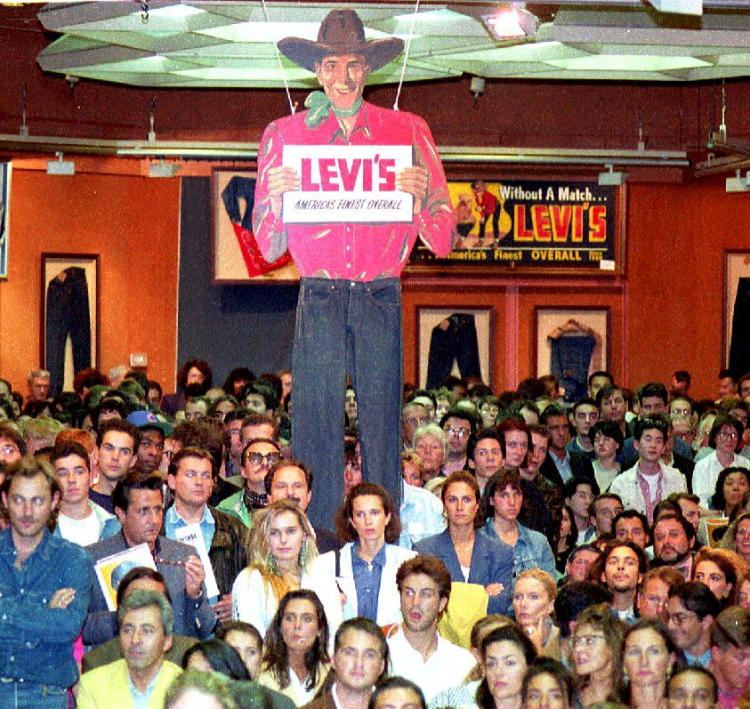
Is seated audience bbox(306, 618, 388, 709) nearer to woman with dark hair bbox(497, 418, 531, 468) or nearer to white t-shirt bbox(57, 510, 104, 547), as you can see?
white t-shirt bbox(57, 510, 104, 547)

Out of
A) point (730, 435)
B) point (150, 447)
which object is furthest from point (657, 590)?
point (730, 435)

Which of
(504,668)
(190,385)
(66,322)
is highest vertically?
(66,322)

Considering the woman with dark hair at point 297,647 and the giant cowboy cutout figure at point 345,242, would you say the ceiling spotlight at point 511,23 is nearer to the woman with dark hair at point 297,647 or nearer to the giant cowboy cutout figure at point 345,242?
the giant cowboy cutout figure at point 345,242

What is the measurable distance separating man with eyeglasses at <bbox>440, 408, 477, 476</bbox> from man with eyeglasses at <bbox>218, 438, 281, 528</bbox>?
2.18 metres

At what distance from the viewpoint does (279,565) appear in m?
6.70

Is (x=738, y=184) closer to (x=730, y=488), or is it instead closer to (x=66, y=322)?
(x=730, y=488)

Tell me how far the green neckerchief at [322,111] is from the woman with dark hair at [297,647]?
7.05 ft

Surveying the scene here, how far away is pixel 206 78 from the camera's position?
14.0m

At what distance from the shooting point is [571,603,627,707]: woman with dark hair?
20.2 ft

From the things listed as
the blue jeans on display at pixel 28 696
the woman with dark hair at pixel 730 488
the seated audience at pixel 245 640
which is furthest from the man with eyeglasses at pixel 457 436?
the blue jeans on display at pixel 28 696

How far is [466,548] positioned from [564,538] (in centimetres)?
167

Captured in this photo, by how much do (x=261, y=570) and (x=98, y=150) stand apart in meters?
8.15

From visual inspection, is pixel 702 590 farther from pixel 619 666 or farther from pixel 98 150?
pixel 98 150

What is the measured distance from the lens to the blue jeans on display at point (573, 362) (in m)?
18.0
